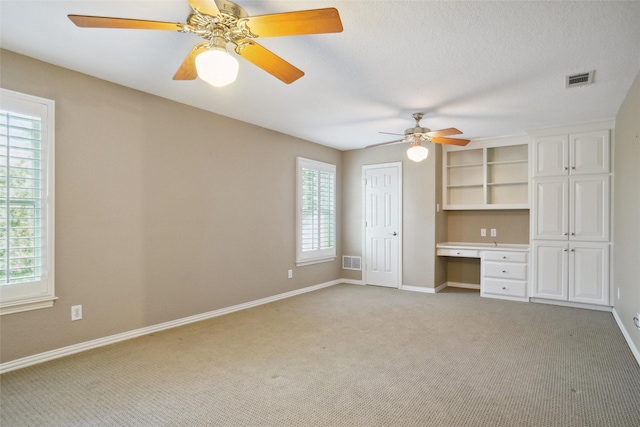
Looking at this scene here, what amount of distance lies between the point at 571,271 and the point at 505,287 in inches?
33.5

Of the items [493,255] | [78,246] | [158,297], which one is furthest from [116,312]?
[493,255]

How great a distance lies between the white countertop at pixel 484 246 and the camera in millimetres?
5324

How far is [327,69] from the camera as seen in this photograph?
3.09 metres

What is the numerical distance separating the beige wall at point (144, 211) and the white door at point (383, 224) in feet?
6.17

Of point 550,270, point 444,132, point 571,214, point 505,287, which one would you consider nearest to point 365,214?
point 505,287

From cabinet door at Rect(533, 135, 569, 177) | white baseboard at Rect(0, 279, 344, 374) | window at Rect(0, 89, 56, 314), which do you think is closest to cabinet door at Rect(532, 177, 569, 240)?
cabinet door at Rect(533, 135, 569, 177)

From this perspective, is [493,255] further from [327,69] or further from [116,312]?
[116,312]

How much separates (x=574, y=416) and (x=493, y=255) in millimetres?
3413

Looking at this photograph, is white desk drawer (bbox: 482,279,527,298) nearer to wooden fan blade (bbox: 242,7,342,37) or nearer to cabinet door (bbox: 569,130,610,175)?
cabinet door (bbox: 569,130,610,175)

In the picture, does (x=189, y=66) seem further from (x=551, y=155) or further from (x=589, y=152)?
(x=589, y=152)

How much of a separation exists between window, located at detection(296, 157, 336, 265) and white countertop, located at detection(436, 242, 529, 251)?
72.6 inches

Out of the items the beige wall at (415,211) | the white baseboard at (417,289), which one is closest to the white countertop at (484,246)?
the beige wall at (415,211)

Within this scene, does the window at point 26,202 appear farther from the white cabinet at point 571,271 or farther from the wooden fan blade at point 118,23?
the white cabinet at point 571,271

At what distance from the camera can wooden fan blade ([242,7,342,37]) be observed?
Result: 5.72ft
